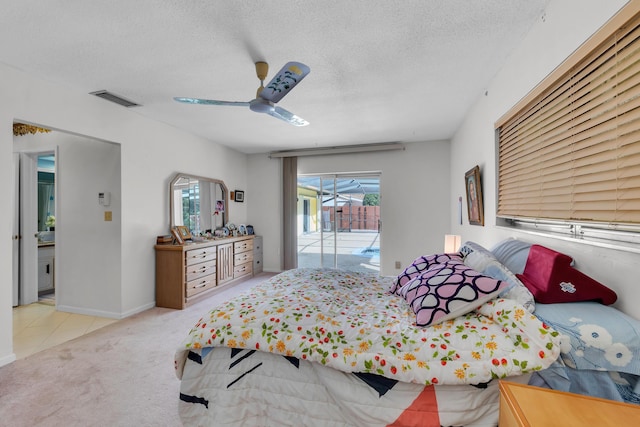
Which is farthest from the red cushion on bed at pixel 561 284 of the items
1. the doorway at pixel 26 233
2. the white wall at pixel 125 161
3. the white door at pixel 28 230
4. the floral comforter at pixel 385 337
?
the white door at pixel 28 230

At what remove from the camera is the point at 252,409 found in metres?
1.37

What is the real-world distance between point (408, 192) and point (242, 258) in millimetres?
3212

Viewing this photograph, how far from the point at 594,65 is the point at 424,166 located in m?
3.63

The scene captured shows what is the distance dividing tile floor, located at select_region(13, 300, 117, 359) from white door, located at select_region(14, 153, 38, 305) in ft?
0.77

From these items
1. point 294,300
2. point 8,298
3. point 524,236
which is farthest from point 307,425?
point 8,298

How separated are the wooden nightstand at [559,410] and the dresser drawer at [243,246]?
443 cm

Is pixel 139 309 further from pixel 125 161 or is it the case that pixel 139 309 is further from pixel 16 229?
pixel 16 229

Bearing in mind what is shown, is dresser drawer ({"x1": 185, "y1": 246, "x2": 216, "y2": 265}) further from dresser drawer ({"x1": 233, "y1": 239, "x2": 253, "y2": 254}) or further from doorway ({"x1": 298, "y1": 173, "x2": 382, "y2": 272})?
doorway ({"x1": 298, "y1": 173, "x2": 382, "y2": 272})

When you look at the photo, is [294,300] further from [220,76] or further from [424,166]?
[424,166]

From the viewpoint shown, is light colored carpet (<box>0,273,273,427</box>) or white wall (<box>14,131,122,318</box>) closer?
light colored carpet (<box>0,273,273,427</box>)

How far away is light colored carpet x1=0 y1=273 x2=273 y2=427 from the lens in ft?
5.63

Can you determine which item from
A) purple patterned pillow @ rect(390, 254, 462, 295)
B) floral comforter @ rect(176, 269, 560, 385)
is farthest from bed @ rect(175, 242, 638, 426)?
purple patterned pillow @ rect(390, 254, 462, 295)

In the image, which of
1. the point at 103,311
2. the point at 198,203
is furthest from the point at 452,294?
the point at 198,203

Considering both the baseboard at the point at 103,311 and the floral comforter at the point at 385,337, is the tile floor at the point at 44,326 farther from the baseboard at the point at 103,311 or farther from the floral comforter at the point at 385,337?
the floral comforter at the point at 385,337
